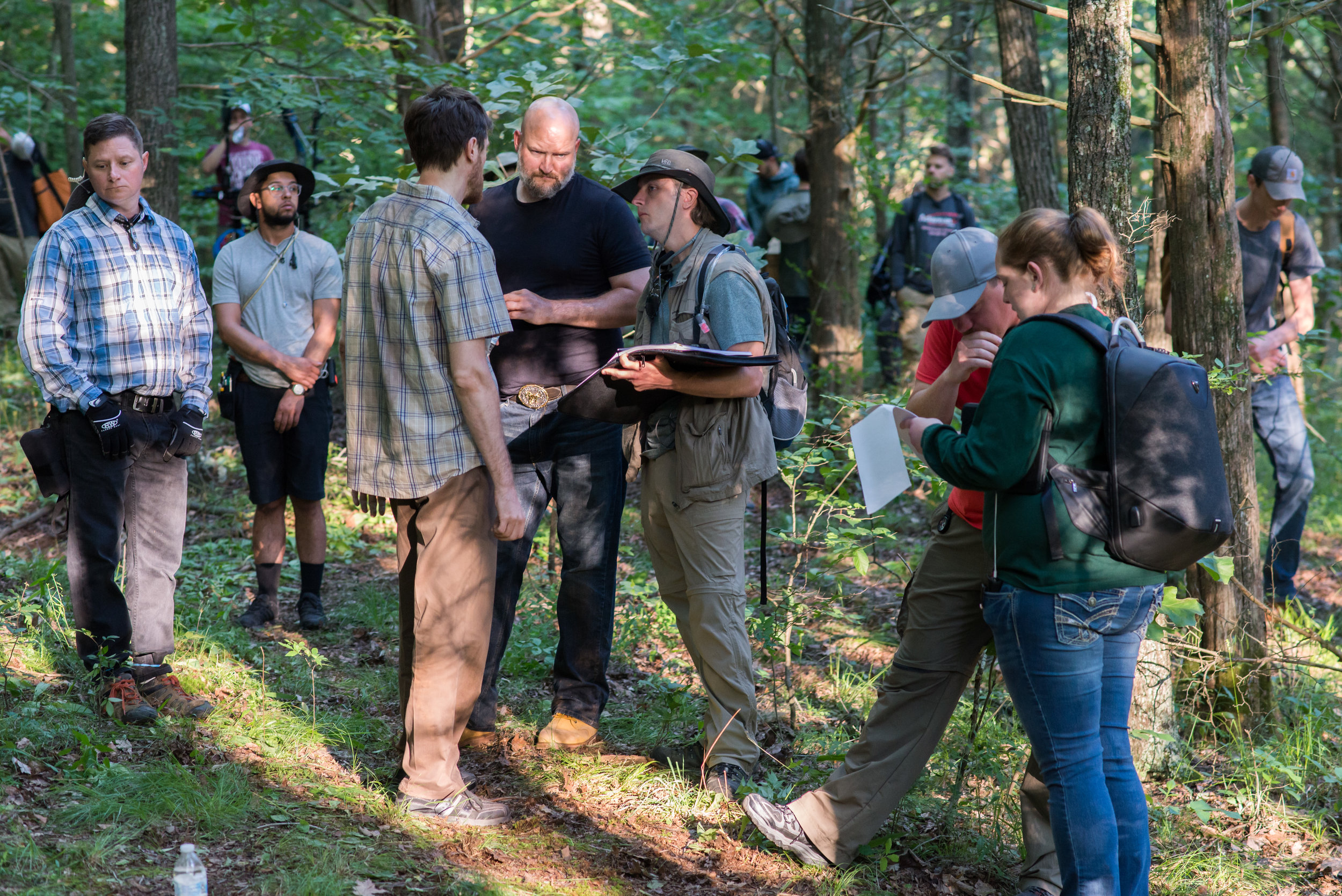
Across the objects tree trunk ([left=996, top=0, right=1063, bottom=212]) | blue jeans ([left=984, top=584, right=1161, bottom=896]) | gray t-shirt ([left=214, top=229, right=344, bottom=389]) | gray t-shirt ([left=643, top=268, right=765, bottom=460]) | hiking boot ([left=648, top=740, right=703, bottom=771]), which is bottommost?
hiking boot ([left=648, top=740, right=703, bottom=771])

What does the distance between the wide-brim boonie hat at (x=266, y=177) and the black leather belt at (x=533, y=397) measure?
2171 mm

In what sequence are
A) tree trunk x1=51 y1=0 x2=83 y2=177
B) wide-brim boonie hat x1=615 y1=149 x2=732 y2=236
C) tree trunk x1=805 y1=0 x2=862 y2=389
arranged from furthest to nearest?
tree trunk x1=51 y1=0 x2=83 y2=177, tree trunk x1=805 y1=0 x2=862 y2=389, wide-brim boonie hat x1=615 y1=149 x2=732 y2=236

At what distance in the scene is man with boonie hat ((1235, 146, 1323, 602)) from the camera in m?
5.82

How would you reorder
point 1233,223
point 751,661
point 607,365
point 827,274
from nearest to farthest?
point 607,365 → point 751,661 → point 1233,223 → point 827,274

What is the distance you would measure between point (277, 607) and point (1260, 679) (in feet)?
15.8

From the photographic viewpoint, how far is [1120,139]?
3.89 metres

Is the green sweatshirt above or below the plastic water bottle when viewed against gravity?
above

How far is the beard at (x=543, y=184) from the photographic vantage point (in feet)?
12.9

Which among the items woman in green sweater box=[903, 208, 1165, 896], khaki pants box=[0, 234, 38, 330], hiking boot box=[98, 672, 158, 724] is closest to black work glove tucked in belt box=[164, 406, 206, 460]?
hiking boot box=[98, 672, 158, 724]

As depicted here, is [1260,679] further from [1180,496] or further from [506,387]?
[506,387]

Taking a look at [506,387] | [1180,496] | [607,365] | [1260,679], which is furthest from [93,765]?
[1260,679]

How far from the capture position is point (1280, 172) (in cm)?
552

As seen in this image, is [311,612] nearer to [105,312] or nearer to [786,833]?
[105,312]

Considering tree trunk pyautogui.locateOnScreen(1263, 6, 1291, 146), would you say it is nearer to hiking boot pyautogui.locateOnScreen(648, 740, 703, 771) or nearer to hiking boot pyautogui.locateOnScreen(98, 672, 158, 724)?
hiking boot pyautogui.locateOnScreen(648, 740, 703, 771)
